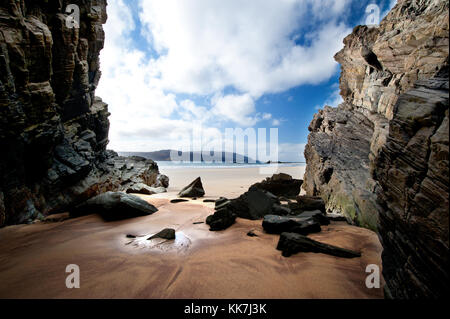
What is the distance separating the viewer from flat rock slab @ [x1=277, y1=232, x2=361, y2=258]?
334 cm

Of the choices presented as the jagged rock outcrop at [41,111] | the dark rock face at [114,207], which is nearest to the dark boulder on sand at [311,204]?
the dark rock face at [114,207]

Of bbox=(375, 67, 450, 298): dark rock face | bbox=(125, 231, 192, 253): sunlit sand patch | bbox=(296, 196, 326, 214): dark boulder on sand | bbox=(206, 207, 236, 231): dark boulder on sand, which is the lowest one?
bbox=(125, 231, 192, 253): sunlit sand patch

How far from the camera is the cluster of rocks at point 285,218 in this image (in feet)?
11.6

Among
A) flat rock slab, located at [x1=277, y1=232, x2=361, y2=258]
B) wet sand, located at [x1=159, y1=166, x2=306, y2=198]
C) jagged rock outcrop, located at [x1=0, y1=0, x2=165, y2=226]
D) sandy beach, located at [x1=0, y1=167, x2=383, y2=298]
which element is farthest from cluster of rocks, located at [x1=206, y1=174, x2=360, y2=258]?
jagged rock outcrop, located at [x1=0, y1=0, x2=165, y2=226]

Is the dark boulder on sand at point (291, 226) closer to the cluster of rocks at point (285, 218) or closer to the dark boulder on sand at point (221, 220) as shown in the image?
the cluster of rocks at point (285, 218)

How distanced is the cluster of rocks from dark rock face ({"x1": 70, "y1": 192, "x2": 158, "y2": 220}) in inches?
101

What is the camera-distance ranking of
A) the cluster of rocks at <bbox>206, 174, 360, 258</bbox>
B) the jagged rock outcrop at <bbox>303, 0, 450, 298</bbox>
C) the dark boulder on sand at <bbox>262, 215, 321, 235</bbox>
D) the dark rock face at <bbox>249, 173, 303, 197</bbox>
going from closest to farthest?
the jagged rock outcrop at <bbox>303, 0, 450, 298</bbox> → the cluster of rocks at <bbox>206, 174, 360, 258</bbox> → the dark boulder on sand at <bbox>262, 215, 321, 235</bbox> → the dark rock face at <bbox>249, 173, 303, 197</bbox>

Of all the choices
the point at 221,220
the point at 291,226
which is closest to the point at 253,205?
the point at 221,220

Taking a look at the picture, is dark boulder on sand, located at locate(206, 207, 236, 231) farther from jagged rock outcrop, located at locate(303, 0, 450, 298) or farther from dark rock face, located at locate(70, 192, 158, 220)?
jagged rock outcrop, located at locate(303, 0, 450, 298)

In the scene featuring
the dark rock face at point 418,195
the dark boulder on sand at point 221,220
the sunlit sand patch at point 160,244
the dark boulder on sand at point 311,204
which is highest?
the dark rock face at point 418,195

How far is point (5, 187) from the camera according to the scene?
5789mm

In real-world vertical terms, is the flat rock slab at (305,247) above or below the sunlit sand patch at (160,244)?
above

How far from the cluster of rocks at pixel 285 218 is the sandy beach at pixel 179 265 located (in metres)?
0.19

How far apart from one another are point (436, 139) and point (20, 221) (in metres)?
9.71
